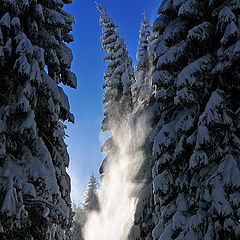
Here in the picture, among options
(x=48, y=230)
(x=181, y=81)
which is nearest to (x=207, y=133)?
(x=181, y=81)

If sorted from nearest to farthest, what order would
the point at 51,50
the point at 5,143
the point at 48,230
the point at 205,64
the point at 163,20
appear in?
the point at 5,143 → the point at 48,230 → the point at 205,64 → the point at 51,50 → the point at 163,20

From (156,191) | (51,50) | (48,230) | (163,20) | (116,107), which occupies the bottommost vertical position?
(48,230)

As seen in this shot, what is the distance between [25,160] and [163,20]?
748 cm

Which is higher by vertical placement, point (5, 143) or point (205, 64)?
point (205, 64)

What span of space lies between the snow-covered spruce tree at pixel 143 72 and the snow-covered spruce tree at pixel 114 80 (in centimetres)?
83

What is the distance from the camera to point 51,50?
10.5m

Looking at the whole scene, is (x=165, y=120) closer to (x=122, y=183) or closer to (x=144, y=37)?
(x=122, y=183)

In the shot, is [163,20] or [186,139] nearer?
[186,139]

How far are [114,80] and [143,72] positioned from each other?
4.06m

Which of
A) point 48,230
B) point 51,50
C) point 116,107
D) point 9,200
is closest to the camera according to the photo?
point 9,200

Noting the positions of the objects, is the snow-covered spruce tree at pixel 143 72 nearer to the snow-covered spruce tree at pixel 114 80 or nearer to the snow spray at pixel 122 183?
the snow-covered spruce tree at pixel 114 80

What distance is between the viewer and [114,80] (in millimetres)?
24094

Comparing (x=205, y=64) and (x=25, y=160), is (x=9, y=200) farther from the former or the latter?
(x=205, y=64)

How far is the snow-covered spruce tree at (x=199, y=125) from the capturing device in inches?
330
